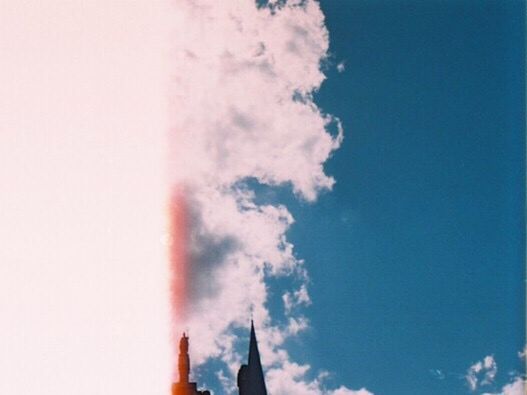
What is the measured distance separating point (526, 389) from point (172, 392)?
46529mm

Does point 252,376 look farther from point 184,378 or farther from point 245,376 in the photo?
point 184,378

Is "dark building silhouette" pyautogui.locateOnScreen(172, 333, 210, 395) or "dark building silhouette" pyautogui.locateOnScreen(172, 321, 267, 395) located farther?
"dark building silhouette" pyautogui.locateOnScreen(172, 333, 210, 395)

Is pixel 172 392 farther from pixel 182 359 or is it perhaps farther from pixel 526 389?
pixel 526 389

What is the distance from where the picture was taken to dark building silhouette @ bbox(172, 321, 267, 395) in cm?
6216

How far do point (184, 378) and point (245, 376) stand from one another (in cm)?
557

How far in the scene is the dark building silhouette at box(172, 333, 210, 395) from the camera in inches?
2501

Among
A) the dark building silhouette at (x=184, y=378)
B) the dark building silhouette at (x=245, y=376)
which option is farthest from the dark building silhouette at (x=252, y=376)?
the dark building silhouette at (x=184, y=378)

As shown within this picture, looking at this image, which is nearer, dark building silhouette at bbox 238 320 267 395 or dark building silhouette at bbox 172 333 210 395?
dark building silhouette at bbox 238 320 267 395

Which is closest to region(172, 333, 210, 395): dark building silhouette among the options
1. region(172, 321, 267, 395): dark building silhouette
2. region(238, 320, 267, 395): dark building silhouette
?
region(172, 321, 267, 395): dark building silhouette

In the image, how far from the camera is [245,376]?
204 ft

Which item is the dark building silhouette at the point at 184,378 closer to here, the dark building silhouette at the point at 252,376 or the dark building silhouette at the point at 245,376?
the dark building silhouette at the point at 245,376

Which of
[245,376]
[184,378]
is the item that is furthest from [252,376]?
[184,378]

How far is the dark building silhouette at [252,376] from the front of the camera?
204 feet

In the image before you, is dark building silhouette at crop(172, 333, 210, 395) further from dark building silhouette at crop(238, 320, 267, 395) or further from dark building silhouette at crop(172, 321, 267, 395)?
dark building silhouette at crop(238, 320, 267, 395)
